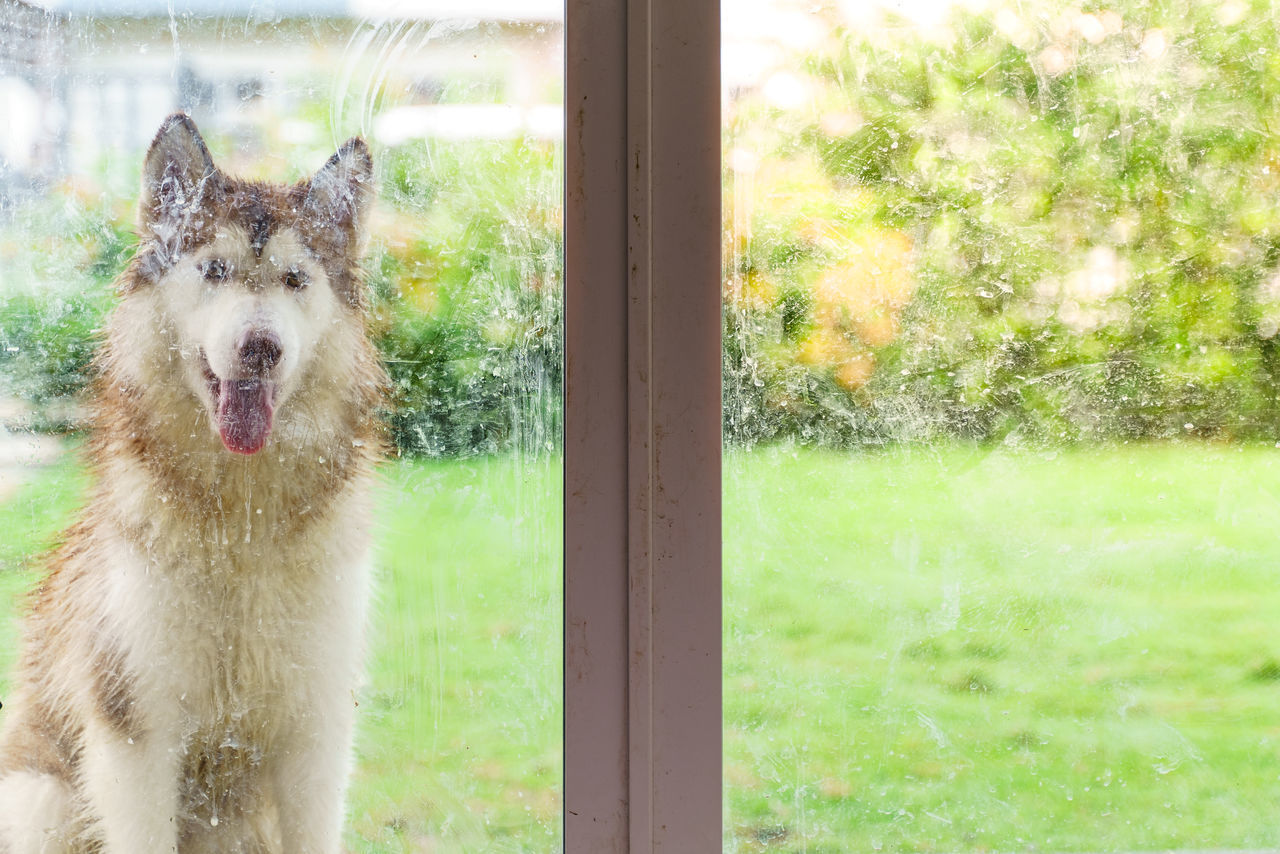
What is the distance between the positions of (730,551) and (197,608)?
62 cm

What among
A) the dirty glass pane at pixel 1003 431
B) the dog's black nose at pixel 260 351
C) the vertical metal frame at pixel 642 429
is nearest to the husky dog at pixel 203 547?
the dog's black nose at pixel 260 351

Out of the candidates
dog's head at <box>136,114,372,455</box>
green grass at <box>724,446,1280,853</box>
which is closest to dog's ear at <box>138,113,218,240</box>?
dog's head at <box>136,114,372,455</box>

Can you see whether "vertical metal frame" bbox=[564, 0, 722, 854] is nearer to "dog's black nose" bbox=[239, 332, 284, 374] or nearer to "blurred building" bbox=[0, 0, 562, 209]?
"blurred building" bbox=[0, 0, 562, 209]

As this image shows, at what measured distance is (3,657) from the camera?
105 centimetres

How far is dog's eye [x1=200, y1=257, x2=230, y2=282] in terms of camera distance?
1.02m

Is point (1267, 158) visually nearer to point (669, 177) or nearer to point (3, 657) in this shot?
point (669, 177)

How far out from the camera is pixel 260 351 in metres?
1.01

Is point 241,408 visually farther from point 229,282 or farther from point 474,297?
point 474,297

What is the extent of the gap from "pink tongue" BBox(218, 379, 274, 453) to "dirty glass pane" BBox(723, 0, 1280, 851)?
54 cm

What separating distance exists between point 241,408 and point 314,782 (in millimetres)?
446

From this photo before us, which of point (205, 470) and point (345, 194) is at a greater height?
point (345, 194)

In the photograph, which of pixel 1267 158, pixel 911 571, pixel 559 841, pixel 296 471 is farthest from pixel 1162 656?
pixel 296 471

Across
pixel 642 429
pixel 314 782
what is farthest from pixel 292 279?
pixel 314 782

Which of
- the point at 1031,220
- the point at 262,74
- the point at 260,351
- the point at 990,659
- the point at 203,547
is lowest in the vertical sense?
the point at 990,659
